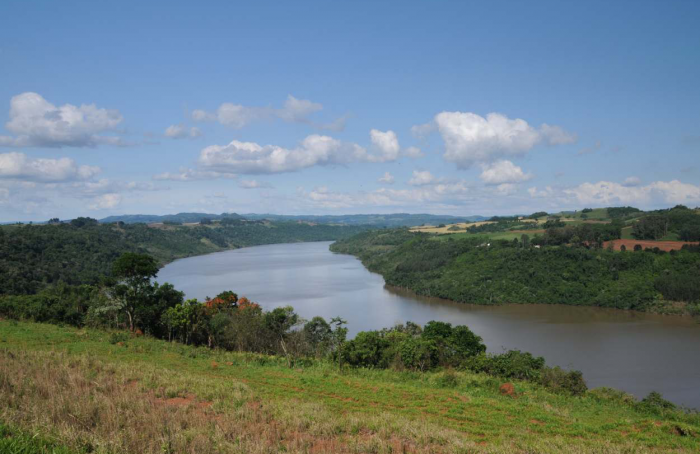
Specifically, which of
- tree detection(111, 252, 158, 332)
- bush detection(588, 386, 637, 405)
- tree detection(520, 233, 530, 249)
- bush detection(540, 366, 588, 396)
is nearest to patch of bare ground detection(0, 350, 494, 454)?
bush detection(540, 366, 588, 396)

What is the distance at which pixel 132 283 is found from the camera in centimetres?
3055

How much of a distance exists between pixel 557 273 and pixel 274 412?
65.3 m

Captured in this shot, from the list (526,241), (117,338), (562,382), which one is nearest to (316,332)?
(117,338)

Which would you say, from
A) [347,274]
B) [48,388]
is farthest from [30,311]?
[347,274]

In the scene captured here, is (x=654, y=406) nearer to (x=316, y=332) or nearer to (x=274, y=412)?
(x=274, y=412)

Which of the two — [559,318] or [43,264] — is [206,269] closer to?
[43,264]

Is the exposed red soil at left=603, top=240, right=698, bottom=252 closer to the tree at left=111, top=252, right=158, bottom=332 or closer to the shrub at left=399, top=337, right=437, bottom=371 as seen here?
the shrub at left=399, top=337, right=437, bottom=371

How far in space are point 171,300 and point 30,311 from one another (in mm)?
8552

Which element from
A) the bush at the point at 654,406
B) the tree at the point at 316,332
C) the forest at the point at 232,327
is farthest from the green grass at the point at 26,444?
the tree at the point at 316,332

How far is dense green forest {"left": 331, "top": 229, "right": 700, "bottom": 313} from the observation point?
55531 mm

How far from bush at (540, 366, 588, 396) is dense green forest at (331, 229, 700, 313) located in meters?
42.5

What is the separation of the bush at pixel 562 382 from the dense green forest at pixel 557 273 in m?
42.5

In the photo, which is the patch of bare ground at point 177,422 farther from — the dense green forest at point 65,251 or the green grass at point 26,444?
the dense green forest at point 65,251

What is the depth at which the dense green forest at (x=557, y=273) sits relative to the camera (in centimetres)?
5553
